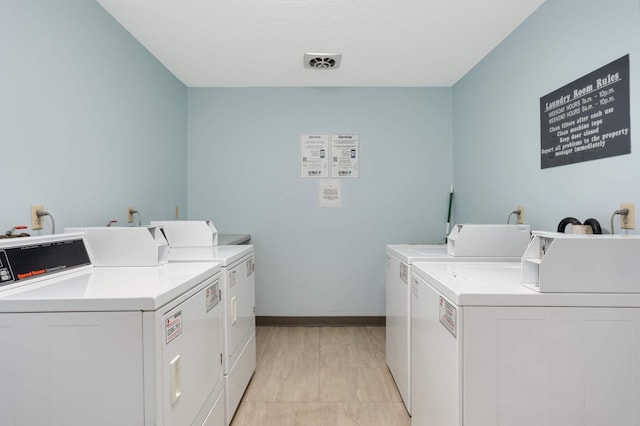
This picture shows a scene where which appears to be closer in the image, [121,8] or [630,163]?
[630,163]

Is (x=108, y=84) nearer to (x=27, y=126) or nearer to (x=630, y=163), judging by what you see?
(x=27, y=126)

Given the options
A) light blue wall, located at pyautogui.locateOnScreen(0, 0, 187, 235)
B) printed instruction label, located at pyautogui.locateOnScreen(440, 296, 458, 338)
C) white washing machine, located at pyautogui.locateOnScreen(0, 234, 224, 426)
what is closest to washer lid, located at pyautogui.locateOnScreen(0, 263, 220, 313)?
white washing machine, located at pyautogui.locateOnScreen(0, 234, 224, 426)

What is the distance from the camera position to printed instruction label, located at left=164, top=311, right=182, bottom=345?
1.12m

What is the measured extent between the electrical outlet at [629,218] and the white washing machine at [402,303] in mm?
486

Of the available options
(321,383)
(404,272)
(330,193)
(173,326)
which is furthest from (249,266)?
(330,193)

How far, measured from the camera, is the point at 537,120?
6.79 feet

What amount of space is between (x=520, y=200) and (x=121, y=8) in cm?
275

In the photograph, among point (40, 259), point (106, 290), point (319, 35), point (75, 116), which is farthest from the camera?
point (319, 35)

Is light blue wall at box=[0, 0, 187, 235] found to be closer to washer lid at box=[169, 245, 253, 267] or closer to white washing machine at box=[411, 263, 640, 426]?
washer lid at box=[169, 245, 253, 267]

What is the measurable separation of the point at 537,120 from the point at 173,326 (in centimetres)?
224

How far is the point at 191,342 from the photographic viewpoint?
4.38 ft

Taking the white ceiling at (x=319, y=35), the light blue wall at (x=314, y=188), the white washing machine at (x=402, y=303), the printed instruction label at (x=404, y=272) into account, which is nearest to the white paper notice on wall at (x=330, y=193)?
the light blue wall at (x=314, y=188)

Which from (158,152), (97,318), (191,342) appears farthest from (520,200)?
(158,152)

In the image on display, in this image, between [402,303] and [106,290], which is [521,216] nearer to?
[402,303]
